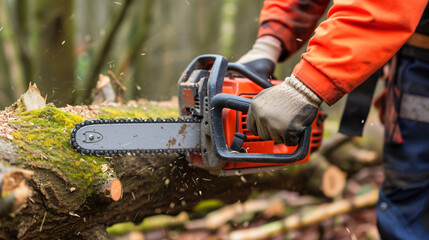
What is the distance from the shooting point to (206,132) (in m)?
1.59

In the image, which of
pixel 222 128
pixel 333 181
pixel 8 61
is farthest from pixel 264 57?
pixel 8 61

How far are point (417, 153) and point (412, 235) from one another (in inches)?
16.2

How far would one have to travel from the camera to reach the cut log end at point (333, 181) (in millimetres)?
3301

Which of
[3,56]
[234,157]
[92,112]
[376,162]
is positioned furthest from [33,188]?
[3,56]

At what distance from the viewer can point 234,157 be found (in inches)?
57.9

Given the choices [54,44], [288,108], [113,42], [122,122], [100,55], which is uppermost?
[288,108]

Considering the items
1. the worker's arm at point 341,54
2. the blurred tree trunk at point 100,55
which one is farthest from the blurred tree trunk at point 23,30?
the worker's arm at point 341,54

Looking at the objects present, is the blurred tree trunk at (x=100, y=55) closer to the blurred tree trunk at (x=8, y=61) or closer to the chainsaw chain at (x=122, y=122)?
the blurred tree trunk at (x=8, y=61)

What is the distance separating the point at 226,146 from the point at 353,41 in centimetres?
65

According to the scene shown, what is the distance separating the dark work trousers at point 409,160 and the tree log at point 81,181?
3.00 feet

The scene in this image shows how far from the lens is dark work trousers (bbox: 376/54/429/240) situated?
1779 mm

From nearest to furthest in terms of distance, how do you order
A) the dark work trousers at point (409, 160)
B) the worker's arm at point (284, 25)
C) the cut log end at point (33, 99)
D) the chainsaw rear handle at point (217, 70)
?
1. the chainsaw rear handle at point (217, 70)
2. the cut log end at point (33, 99)
3. the dark work trousers at point (409, 160)
4. the worker's arm at point (284, 25)

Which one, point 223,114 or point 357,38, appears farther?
point 223,114

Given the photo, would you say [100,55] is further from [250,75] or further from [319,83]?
[319,83]
